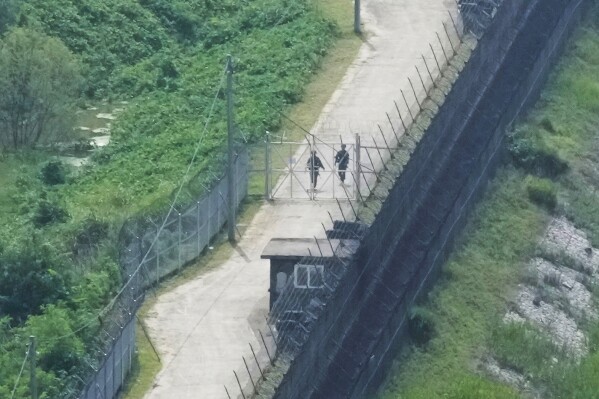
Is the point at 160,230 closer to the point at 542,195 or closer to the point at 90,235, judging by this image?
the point at 90,235

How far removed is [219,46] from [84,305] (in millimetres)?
20915

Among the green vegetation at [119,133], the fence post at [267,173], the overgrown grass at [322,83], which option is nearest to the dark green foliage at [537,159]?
the overgrown grass at [322,83]

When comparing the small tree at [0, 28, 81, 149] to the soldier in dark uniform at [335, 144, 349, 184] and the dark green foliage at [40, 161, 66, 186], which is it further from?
the soldier in dark uniform at [335, 144, 349, 184]

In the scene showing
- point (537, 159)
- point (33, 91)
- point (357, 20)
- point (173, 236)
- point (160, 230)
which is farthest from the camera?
point (357, 20)

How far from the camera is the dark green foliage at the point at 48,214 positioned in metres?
51.8

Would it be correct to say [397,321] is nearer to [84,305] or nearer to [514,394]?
[514,394]

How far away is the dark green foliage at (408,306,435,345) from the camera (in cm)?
5034

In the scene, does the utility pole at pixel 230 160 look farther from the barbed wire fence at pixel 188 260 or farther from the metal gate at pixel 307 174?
the metal gate at pixel 307 174

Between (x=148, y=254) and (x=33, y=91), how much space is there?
11505 mm

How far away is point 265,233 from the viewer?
52438mm

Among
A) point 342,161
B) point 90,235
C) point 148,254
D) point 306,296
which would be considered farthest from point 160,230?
point 342,161

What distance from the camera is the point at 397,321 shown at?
50125mm

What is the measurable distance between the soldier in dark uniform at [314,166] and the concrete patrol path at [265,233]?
31 centimetres

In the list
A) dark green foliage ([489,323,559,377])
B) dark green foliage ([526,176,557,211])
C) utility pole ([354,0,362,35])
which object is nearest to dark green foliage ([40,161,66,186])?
dark green foliage ([489,323,559,377])
